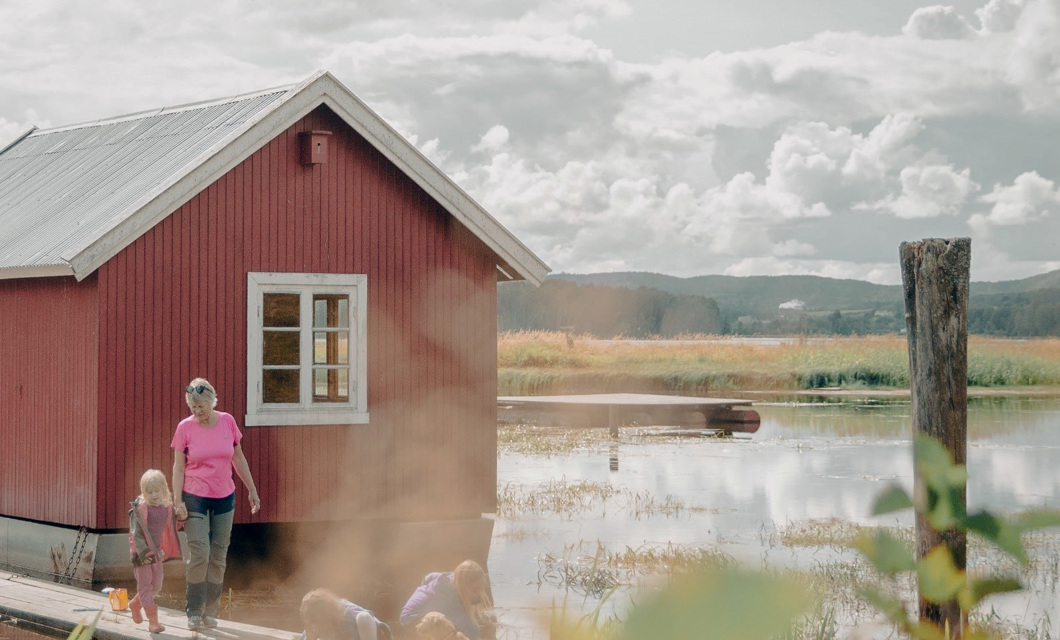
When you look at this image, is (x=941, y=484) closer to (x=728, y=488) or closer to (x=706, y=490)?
(x=706, y=490)

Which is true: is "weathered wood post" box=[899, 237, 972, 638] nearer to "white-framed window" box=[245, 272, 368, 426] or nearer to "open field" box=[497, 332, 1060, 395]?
"white-framed window" box=[245, 272, 368, 426]

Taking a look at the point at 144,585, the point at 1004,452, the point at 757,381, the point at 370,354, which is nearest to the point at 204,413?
the point at 144,585

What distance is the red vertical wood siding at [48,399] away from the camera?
11562 millimetres

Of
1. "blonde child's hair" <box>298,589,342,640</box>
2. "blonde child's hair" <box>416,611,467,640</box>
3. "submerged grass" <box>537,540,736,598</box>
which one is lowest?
"submerged grass" <box>537,540,736,598</box>

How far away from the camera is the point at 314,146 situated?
12.2 m

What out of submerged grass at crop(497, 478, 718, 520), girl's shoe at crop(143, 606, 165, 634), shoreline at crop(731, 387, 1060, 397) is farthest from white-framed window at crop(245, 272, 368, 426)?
shoreline at crop(731, 387, 1060, 397)

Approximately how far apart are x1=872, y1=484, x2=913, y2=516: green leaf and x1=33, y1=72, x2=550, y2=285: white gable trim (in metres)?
10.6

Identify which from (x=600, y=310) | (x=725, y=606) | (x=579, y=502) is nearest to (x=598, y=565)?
Result: (x=579, y=502)

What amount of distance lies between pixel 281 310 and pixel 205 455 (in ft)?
18.5

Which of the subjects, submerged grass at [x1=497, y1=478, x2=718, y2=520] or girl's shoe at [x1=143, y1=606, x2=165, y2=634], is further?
submerged grass at [x1=497, y1=478, x2=718, y2=520]

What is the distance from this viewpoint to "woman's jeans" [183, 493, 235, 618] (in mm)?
9281

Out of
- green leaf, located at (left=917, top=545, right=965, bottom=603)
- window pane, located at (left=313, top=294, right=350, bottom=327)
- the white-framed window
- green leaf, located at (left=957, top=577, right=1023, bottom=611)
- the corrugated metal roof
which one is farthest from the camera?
window pane, located at (left=313, top=294, right=350, bottom=327)

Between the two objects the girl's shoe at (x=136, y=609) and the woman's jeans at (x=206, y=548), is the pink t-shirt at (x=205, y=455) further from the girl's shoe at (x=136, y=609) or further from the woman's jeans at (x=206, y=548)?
the girl's shoe at (x=136, y=609)

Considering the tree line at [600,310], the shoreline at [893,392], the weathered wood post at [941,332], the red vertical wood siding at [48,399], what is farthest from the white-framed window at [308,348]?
the tree line at [600,310]
